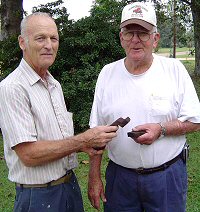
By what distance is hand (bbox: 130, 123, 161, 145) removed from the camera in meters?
2.67

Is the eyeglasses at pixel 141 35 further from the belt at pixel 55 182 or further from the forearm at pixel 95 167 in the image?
the belt at pixel 55 182

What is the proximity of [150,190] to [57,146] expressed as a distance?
863 mm

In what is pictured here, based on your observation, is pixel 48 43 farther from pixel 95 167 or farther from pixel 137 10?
pixel 95 167

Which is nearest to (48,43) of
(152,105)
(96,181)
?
(152,105)

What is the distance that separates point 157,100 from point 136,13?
2.26 ft

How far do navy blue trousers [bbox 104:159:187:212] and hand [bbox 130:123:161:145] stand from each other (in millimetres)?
326

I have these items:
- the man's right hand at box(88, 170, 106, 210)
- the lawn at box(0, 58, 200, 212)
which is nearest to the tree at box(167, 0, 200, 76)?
the lawn at box(0, 58, 200, 212)

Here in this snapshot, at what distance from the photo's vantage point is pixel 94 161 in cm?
312

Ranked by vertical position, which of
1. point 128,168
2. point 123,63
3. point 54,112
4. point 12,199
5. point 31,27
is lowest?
point 12,199

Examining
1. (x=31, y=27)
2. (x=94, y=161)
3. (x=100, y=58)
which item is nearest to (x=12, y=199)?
(x=94, y=161)

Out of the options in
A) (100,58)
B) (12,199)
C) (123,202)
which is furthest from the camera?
(100,58)

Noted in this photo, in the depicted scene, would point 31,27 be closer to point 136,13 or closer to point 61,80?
point 136,13

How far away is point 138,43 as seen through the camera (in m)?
2.83

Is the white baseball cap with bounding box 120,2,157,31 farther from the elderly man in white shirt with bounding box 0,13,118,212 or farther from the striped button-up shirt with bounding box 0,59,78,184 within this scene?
the striped button-up shirt with bounding box 0,59,78,184
